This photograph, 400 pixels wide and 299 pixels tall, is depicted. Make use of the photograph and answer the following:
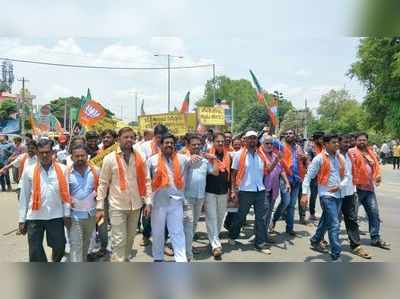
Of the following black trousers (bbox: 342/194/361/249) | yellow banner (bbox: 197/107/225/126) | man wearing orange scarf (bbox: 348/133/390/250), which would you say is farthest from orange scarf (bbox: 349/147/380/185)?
yellow banner (bbox: 197/107/225/126)

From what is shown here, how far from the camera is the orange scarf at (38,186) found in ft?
11.9

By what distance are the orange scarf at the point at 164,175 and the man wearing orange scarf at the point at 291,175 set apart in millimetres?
2179

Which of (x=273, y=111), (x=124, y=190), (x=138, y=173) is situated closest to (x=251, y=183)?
(x=138, y=173)

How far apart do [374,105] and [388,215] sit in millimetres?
16578

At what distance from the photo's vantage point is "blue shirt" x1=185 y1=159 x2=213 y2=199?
16.2 feet

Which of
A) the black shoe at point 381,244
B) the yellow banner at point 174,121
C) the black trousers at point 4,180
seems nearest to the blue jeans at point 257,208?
the black shoe at point 381,244

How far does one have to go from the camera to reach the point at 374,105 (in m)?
23.1

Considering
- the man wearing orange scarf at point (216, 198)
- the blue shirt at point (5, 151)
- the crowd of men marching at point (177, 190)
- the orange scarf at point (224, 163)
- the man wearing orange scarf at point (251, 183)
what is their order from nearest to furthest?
1. the crowd of men marching at point (177, 190)
2. the man wearing orange scarf at point (216, 198)
3. the orange scarf at point (224, 163)
4. the man wearing orange scarf at point (251, 183)
5. the blue shirt at point (5, 151)

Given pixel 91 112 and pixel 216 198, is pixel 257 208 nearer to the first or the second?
pixel 216 198

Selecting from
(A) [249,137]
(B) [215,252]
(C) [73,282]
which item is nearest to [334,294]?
(C) [73,282]

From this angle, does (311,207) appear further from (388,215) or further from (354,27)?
(354,27)

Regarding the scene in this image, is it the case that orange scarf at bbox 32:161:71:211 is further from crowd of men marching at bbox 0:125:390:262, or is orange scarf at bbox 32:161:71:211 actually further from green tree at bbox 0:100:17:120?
green tree at bbox 0:100:17:120

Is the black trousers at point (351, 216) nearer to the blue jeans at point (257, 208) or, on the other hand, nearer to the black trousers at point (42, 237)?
the blue jeans at point (257, 208)

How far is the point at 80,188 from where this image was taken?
157 inches
